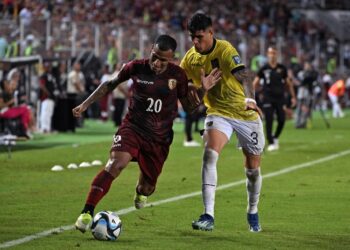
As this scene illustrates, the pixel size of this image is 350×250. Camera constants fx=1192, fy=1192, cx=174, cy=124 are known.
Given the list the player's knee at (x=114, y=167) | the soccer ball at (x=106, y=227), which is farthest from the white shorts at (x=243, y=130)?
the soccer ball at (x=106, y=227)

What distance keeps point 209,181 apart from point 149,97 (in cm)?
105

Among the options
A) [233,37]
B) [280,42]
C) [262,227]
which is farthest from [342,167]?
[280,42]

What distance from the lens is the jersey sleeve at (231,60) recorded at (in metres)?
12.3

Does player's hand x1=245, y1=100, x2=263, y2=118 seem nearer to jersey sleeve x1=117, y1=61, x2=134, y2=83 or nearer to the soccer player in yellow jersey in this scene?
the soccer player in yellow jersey

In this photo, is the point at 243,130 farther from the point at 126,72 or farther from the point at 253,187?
the point at 126,72

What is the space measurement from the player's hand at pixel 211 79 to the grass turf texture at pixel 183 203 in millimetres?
1473

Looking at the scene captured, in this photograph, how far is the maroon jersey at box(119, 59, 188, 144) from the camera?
11906 millimetres

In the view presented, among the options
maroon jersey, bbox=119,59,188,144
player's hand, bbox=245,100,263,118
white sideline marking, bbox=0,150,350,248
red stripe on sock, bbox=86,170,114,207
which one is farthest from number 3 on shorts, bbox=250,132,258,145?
white sideline marking, bbox=0,150,350,248

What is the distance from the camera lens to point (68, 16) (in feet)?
144

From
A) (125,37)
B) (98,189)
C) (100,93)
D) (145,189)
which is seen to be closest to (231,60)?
(100,93)

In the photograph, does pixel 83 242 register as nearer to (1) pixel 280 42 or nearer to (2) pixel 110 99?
(2) pixel 110 99

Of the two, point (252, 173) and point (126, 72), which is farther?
point (252, 173)

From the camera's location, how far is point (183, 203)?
49.8 ft

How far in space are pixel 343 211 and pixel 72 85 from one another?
74.2 ft
